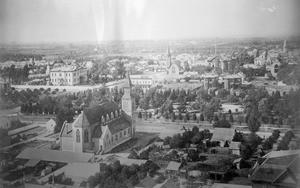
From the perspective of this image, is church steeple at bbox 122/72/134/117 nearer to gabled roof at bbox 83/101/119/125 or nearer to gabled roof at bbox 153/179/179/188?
gabled roof at bbox 83/101/119/125

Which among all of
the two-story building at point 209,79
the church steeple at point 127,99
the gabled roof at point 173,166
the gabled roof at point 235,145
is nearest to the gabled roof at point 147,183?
the gabled roof at point 173,166

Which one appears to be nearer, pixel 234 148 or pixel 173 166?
pixel 234 148

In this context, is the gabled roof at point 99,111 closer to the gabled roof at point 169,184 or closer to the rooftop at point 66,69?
the rooftop at point 66,69

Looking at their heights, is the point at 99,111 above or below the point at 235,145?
above

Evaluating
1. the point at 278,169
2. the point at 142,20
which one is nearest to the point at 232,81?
the point at 278,169

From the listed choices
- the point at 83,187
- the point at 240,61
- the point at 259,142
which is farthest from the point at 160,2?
the point at 83,187

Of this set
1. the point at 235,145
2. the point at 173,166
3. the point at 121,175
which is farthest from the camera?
the point at 121,175

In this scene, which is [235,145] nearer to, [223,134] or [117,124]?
[223,134]
